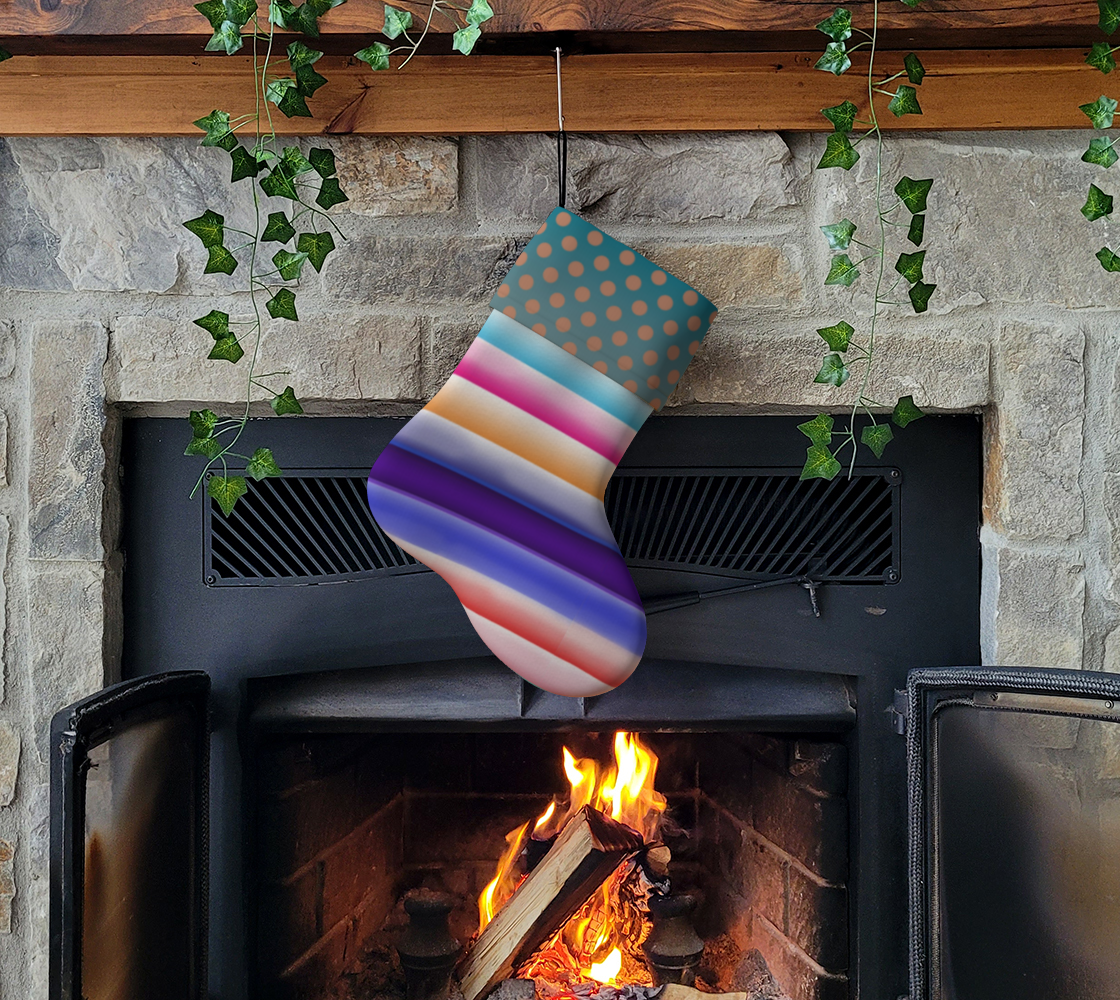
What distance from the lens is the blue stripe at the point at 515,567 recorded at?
963mm

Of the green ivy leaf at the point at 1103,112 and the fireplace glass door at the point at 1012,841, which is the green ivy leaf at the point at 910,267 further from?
the fireplace glass door at the point at 1012,841

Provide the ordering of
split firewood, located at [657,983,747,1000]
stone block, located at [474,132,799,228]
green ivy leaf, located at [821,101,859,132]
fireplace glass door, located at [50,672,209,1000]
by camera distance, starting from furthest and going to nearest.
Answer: split firewood, located at [657,983,747,1000] → stone block, located at [474,132,799,228] → green ivy leaf, located at [821,101,859,132] → fireplace glass door, located at [50,672,209,1000]

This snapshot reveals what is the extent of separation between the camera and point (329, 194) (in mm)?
989

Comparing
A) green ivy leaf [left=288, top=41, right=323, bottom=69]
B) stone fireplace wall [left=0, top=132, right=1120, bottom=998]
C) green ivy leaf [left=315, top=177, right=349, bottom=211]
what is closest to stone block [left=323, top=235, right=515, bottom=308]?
stone fireplace wall [left=0, top=132, right=1120, bottom=998]

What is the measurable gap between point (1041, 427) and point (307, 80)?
34.9 inches

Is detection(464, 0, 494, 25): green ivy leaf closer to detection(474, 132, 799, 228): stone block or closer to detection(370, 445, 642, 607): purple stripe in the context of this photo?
detection(474, 132, 799, 228): stone block

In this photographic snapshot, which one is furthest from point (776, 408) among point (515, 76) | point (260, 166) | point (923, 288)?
point (260, 166)

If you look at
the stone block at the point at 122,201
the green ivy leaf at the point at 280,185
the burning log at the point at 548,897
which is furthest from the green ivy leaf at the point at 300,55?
the burning log at the point at 548,897

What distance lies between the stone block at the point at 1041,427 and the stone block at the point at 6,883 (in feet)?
4.00

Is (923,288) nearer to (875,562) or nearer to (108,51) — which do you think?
(875,562)

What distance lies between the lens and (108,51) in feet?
3.41

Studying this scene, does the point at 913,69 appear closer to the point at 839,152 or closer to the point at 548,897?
the point at 839,152

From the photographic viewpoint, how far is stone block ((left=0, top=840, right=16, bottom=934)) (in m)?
1.10

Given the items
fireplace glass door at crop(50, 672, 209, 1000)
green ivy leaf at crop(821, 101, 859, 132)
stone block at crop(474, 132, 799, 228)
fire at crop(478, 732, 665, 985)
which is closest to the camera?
fireplace glass door at crop(50, 672, 209, 1000)
